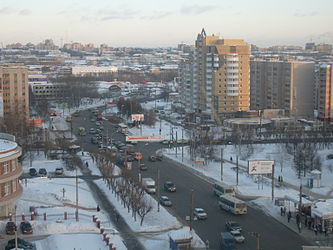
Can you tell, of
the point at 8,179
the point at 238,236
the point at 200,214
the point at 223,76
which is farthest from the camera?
the point at 223,76

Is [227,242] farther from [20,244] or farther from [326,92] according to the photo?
[326,92]

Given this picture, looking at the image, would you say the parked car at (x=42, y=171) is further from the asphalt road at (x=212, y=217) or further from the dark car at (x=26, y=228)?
the dark car at (x=26, y=228)

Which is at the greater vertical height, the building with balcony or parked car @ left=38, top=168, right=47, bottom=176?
the building with balcony

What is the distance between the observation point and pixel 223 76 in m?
26.7

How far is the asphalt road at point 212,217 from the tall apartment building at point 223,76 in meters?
10.8

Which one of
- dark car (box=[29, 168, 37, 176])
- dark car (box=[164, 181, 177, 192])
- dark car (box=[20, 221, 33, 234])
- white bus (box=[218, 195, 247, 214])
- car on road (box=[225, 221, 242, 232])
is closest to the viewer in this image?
dark car (box=[20, 221, 33, 234])

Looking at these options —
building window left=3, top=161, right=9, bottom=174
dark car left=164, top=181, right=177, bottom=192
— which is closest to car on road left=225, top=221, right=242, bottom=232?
dark car left=164, top=181, right=177, bottom=192

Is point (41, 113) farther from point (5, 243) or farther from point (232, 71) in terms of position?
point (5, 243)

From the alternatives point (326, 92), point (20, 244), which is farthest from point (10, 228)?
point (326, 92)

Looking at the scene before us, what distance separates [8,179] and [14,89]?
15558 mm

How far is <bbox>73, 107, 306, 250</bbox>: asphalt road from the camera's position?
380 inches

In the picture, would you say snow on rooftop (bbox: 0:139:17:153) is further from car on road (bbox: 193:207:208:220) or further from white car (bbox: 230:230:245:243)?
white car (bbox: 230:230:245:243)

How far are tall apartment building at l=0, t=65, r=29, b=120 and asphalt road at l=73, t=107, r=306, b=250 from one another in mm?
10558

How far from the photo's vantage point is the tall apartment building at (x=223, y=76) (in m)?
26.7
